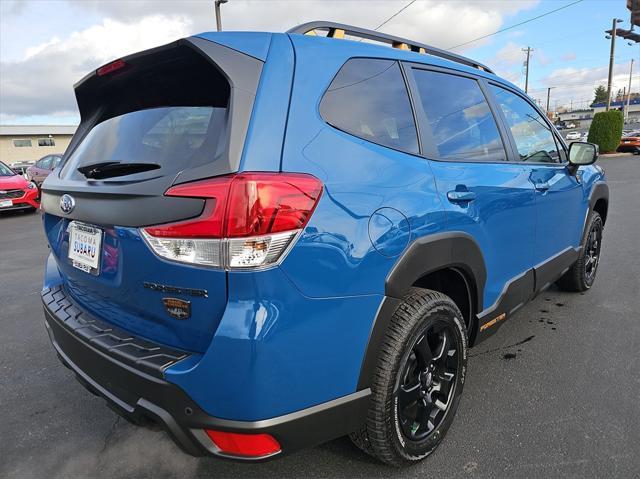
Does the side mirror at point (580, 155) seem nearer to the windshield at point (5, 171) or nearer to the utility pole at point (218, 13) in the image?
the windshield at point (5, 171)

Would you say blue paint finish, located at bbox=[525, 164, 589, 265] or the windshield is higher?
the windshield

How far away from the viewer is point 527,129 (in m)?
3.22

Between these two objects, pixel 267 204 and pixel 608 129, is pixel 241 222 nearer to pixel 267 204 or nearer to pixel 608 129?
pixel 267 204

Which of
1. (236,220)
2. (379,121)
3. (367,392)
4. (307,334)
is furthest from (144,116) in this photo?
(367,392)

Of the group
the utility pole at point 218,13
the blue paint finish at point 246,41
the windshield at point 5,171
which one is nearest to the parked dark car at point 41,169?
the windshield at point 5,171

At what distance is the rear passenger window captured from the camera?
1747 millimetres

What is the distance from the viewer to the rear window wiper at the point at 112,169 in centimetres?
172

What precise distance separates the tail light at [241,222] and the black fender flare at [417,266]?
497 mm

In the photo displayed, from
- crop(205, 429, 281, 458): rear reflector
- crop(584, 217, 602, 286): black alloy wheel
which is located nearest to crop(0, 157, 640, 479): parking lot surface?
crop(584, 217, 602, 286): black alloy wheel

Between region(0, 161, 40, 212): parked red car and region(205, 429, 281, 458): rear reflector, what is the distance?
11.9 m

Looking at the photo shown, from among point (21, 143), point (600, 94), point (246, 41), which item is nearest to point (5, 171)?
point (246, 41)

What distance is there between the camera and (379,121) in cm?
191

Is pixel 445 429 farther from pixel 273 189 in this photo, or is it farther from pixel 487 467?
pixel 273 189

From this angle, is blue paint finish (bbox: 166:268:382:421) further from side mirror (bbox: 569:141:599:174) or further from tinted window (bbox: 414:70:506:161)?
side mirror (bbox: 569:141:599:174)
